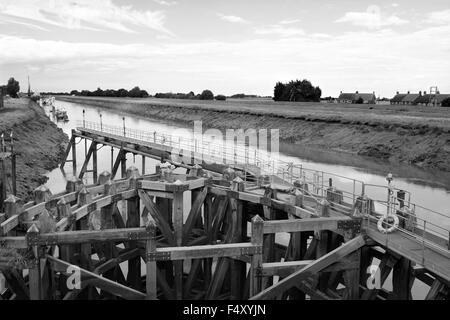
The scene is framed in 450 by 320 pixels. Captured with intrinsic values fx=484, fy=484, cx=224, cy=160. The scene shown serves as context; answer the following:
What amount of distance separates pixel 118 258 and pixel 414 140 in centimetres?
4194

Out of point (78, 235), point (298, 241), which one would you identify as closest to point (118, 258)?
point (78, 235)

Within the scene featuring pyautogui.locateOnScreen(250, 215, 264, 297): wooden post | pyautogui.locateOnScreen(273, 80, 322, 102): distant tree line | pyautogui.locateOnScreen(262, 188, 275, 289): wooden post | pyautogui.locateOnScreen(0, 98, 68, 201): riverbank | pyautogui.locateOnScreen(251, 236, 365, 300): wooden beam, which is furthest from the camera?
pyautogui.locateOnScreen(273, 80, 322, 102): distant tree line

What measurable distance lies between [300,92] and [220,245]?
130 metres

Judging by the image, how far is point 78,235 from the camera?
11.2m

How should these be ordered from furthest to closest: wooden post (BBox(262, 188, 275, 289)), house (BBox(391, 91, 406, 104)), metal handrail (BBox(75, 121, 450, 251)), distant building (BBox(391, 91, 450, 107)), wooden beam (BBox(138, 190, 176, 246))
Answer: house (BBox(391, 91, 406, 104)) → distant building (BBox(391, 91, 450, 107)) → wooden beam (BBox(138, 190, 176, 246)) → metal handrail (BBox(75, 121, 450, 251)) → wooden post (BBox(262, 188, 275, 289))

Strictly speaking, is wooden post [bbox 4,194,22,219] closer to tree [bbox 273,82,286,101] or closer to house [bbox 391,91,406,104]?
tree [bbox 273,82,286,101]

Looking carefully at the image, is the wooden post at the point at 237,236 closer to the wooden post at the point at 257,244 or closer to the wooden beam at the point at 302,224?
the wooden beam at the point at 302,224

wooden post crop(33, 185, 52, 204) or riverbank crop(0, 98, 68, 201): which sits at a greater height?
wooden post crop(33, 185, 52, 204)

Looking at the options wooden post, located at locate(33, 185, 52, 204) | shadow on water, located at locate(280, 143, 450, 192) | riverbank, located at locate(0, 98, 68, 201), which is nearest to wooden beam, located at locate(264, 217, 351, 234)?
wooden post, located at locate(33, 185, 52, 204)

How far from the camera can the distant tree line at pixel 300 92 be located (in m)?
137

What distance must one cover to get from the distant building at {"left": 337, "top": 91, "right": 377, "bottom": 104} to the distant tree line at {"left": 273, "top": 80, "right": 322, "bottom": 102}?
18.8m

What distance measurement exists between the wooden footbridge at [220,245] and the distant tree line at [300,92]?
120318mm

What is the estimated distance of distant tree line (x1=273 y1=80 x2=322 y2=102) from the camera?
13712cm

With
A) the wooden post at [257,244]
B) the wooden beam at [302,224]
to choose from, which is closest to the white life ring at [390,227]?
the wooden beam at [302,224]
